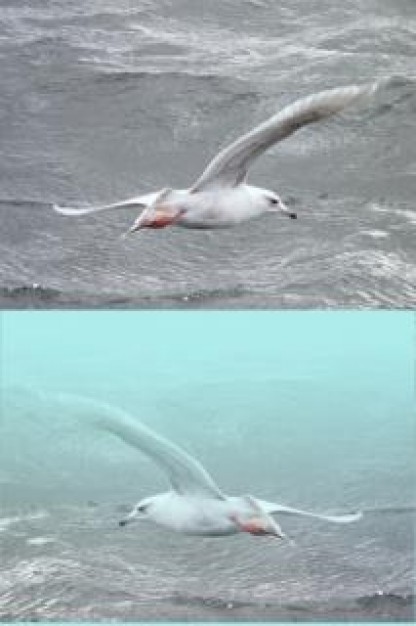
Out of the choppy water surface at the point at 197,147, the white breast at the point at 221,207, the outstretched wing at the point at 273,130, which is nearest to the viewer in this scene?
the outstretched wing at the point at 273,130

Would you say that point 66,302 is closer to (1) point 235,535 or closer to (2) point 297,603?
(1) point 235,535

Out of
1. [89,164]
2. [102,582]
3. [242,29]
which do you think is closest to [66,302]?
[89,164]

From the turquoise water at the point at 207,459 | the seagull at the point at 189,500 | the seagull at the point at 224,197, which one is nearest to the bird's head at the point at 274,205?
the seagull at the point at 224,197

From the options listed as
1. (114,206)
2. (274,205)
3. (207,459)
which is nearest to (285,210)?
(274,205)

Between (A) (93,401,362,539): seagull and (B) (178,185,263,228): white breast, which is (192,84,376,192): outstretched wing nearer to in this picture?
(B) (178,185,263,228): white breast

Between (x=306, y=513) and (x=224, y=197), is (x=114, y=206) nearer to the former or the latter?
(x=224, y=197)

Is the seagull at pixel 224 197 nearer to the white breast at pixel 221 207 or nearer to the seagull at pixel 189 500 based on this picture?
the white breast at pixel 221 207

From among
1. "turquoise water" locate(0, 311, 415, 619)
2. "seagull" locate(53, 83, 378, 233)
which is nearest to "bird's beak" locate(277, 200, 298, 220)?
"seagull" locate(53, 83, 378, 233)
